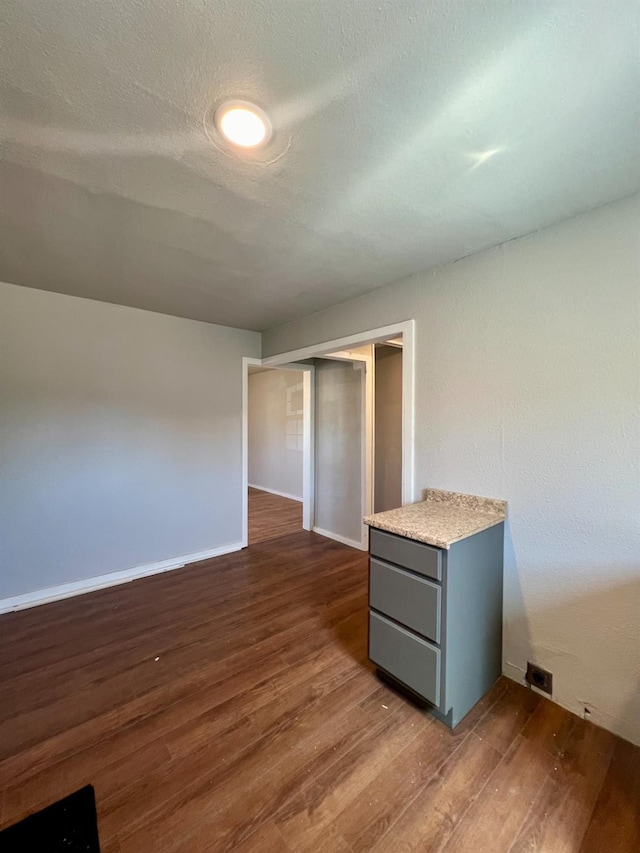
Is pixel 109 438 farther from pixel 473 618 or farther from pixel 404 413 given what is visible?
pixel 473 618

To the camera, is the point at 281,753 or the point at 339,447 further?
the point at 339,447

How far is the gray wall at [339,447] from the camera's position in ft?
12.6

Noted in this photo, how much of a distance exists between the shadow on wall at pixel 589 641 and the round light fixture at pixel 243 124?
84.2 inches

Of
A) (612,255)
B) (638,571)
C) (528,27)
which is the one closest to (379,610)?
(638,571)

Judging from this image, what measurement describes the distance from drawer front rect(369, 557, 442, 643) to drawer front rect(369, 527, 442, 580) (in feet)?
0.15

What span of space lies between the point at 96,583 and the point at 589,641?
3479 mm

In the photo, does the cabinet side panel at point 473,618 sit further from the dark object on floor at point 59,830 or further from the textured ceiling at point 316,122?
the textured ceiling at point 316,122

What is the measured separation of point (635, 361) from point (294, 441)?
5284 mm

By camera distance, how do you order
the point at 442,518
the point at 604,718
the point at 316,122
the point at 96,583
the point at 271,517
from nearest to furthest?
the point at 316,122 → the point at 604,718 → the point at 442,518 → the point at 96,583 → the point at 271,517

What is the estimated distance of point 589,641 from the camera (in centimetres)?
158

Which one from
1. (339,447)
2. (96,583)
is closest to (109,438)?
(96,583)

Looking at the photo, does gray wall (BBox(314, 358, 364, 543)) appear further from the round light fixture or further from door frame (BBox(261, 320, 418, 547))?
the round light fixture

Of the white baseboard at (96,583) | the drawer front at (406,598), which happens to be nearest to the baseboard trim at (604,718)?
the drawer front at (406,598)

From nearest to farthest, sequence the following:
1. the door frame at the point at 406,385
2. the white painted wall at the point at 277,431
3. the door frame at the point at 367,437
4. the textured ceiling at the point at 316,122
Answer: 1. the textured ceiling at the point at 316,122
2. the door frame at the point at 406,385
3. the door frame at the point at 367,437
4. the white painted wall at the point at 277,431
